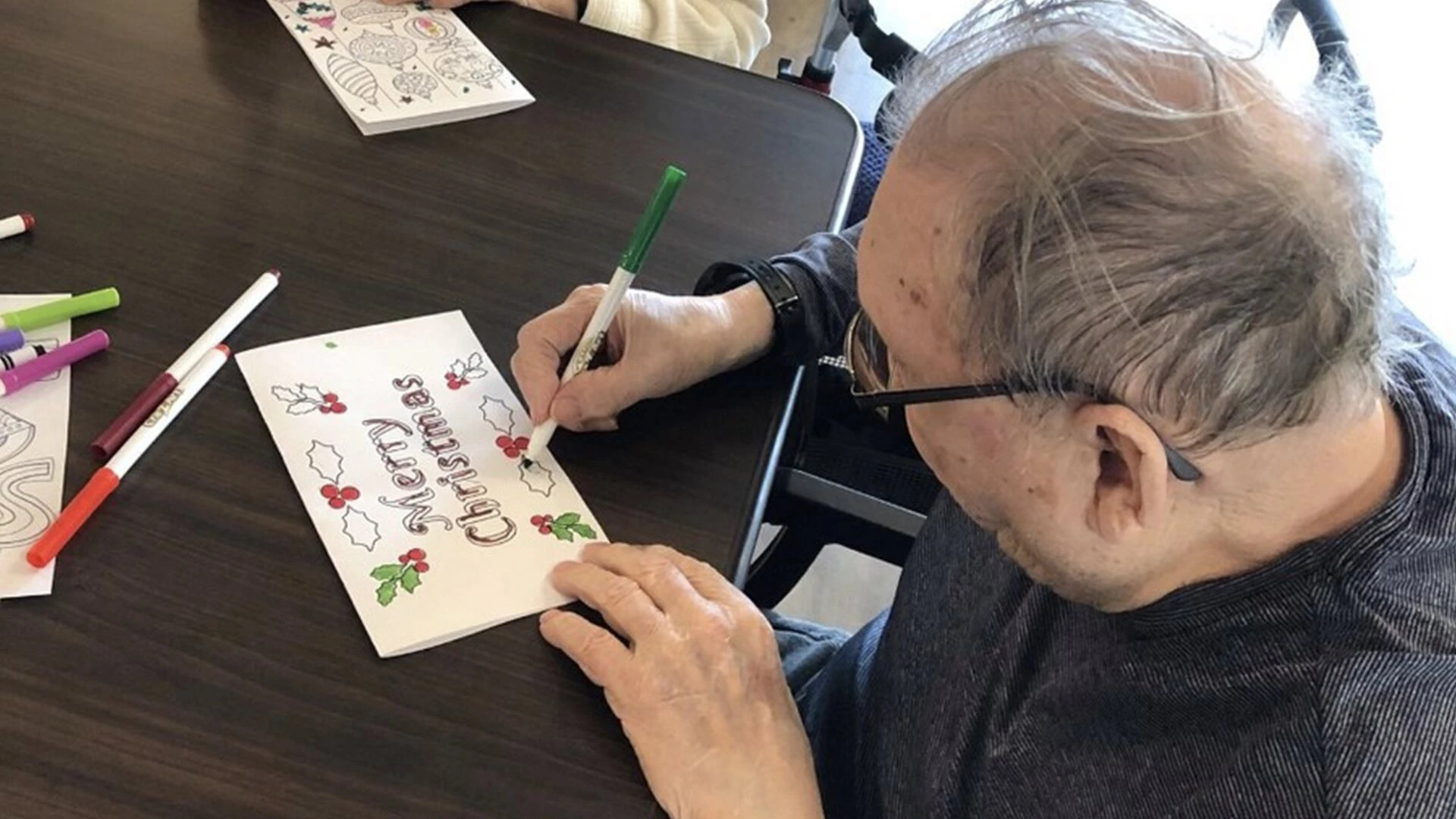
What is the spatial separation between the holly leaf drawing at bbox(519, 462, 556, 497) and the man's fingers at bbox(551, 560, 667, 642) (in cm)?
7

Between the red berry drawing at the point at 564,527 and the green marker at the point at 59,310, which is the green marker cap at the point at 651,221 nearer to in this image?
the red berry drawing at the point at 564,527

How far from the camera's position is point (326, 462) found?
829mm

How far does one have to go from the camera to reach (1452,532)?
2.23ft

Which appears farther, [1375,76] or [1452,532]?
[1375,76]

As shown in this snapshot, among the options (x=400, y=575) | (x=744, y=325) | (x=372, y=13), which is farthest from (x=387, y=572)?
(x=372, y=13)

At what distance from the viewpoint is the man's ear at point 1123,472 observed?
63 centimetres

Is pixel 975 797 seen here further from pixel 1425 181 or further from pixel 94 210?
pixel 1425 181

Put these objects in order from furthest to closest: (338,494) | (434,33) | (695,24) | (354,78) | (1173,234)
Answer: (695,24) < (434,33) < (354,78) < (338,494) < (1173,234)

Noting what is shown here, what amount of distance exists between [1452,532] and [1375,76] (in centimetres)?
254

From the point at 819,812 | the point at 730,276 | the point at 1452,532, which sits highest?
the point at 1452,532

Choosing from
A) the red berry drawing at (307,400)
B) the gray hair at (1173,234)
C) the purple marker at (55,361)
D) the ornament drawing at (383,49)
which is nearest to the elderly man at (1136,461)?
the gray hair at (1173,234)

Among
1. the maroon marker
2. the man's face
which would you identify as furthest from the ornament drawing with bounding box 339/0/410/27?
the man's face

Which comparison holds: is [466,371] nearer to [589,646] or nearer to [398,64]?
[589,646]

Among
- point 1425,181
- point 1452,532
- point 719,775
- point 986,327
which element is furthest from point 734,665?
point 1425,181
